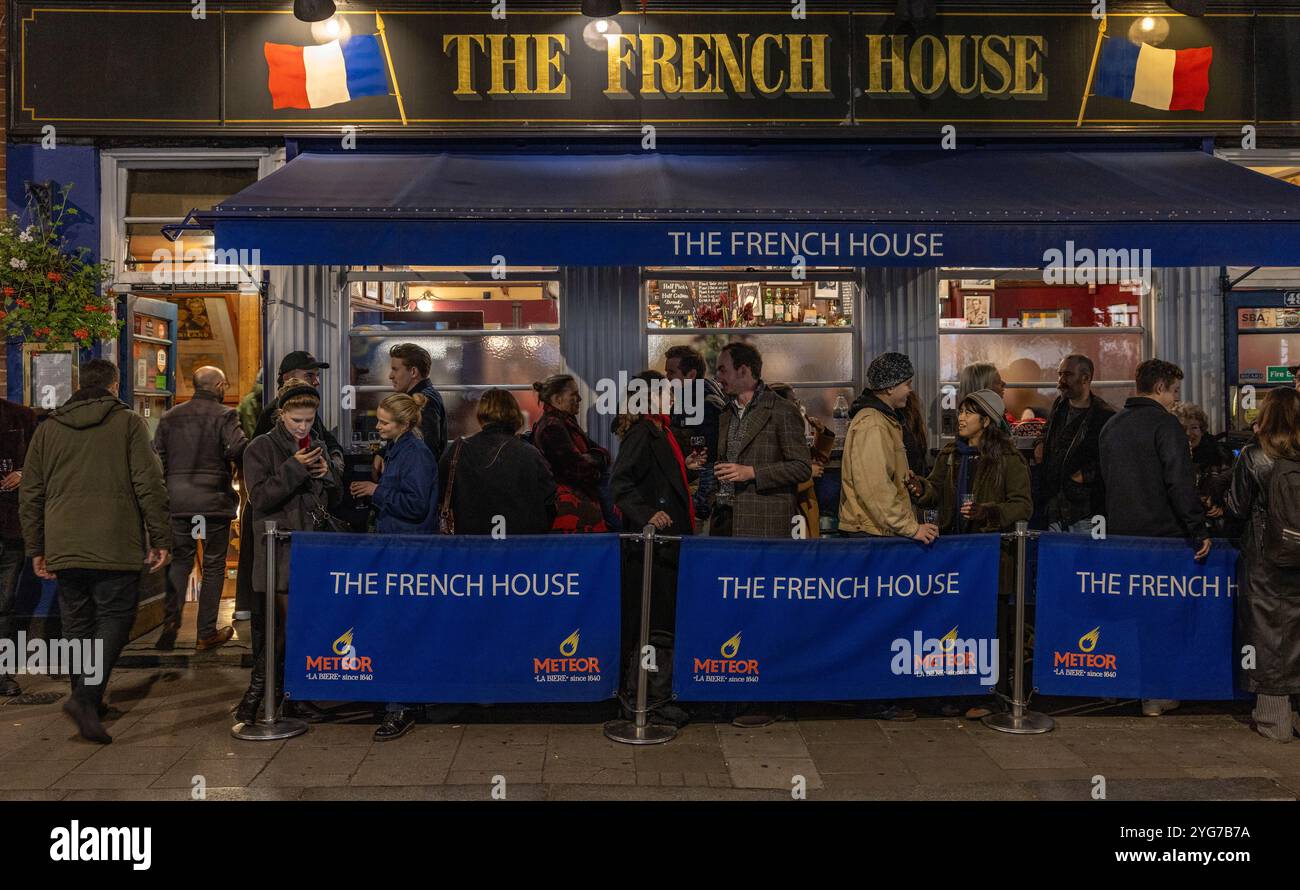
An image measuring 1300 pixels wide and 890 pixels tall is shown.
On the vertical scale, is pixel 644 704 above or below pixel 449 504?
below

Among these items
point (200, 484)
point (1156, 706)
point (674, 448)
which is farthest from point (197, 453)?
point (1156, 706)

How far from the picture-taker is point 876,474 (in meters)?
6.48

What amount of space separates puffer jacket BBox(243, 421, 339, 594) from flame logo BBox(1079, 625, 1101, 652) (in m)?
4.56

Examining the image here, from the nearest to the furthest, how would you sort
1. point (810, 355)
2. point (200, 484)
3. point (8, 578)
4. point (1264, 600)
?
1. point (1264, 600)
2. point (8, 578)
3. point (200, 484)
4. point (810, 355)

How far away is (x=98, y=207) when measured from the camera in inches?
369

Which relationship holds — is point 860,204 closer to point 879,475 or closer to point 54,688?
point 879,475

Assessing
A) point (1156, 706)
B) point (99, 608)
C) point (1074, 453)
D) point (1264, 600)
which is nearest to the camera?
point (1264, 600)

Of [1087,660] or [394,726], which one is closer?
[394,726]

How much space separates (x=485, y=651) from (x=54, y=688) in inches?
131

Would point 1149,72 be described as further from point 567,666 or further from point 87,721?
point 87,721

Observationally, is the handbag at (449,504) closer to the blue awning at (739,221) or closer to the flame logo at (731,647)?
the blue awning at (739,221)

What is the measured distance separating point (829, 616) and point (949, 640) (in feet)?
2.45

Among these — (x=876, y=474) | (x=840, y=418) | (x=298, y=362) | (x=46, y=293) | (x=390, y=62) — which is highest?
(x=390, y=62)

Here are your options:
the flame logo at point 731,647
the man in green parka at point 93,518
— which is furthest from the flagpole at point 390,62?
the flame logo at point 731,647
